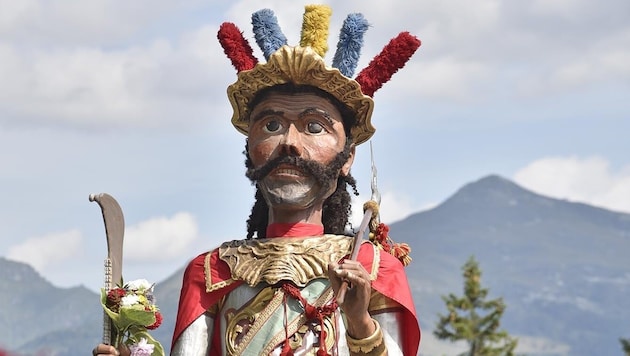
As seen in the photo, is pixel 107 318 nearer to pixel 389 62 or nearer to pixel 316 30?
pixel 316 30

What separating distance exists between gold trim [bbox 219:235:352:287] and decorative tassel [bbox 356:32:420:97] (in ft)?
3.44

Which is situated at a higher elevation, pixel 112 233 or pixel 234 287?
pixel 112 233

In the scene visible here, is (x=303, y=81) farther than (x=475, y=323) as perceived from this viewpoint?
No

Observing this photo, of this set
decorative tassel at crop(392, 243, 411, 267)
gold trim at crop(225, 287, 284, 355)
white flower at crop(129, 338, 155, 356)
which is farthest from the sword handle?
decorative tassel at crop(392, 243, 411, 267)

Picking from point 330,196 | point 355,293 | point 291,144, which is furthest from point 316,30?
point 355,293

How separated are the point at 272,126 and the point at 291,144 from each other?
0.28 m

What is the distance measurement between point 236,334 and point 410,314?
1098 millimetres

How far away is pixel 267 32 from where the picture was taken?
440 inches

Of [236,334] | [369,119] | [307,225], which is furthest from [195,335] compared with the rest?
[369,119]

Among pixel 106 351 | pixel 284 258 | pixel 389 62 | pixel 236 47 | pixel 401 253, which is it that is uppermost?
pixel 236 47

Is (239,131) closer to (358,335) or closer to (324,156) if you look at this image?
(324,156)

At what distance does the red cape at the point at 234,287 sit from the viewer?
34.6 feet

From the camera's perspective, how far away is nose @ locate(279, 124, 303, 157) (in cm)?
1078

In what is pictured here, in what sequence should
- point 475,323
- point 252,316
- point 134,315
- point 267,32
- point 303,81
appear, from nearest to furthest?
1. point 134,315
2. point 252,316
3. point 303,81
4. point 267,32
5. point 475,323
